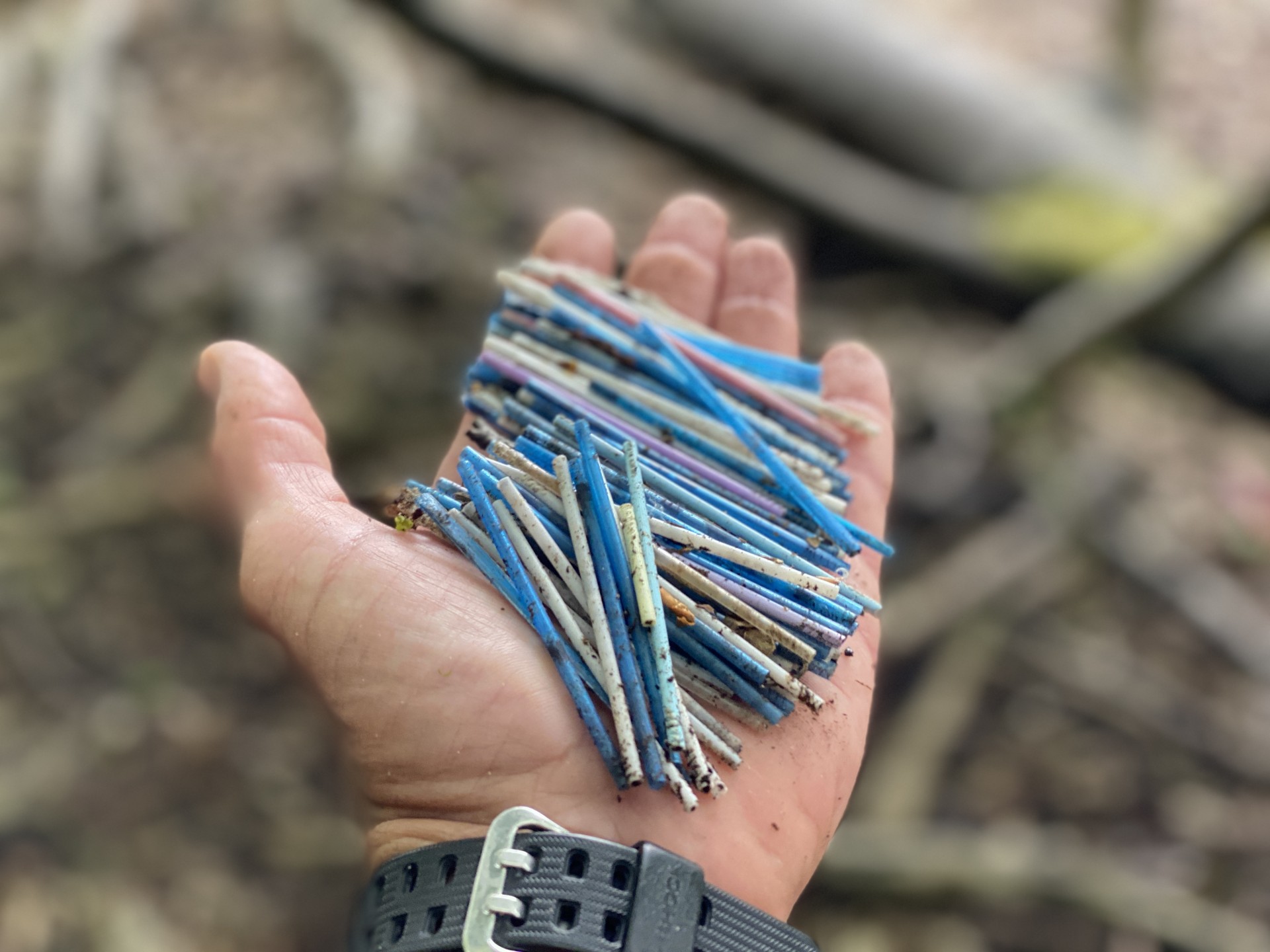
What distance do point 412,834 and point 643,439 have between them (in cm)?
105

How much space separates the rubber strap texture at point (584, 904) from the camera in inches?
73.5

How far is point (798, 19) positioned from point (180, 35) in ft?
11.9

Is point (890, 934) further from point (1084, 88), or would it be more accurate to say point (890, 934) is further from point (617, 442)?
point (1084, 88)

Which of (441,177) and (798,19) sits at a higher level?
(798,19)

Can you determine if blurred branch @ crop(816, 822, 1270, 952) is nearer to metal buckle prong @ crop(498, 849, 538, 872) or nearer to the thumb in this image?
metal buckle prong @ crop(498, 849, 538, 872)

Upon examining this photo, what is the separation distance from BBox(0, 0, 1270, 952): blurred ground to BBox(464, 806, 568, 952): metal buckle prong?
2.88ft

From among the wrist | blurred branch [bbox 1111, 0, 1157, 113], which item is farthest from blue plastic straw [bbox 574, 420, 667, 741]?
blurred branch [bbox 1111, 0, 1157, 113]

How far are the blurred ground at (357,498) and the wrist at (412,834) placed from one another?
497 mm

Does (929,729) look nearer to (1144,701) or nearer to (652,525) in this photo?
(1144,701)

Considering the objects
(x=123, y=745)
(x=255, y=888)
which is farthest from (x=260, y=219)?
(x=255, y=888)

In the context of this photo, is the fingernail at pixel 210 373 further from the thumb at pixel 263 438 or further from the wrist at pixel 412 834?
the wrist at pixel 412 834

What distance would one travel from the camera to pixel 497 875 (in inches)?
74.2

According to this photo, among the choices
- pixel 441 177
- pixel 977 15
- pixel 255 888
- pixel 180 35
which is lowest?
pixel 255 888

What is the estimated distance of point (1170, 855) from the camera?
3.85 metres
